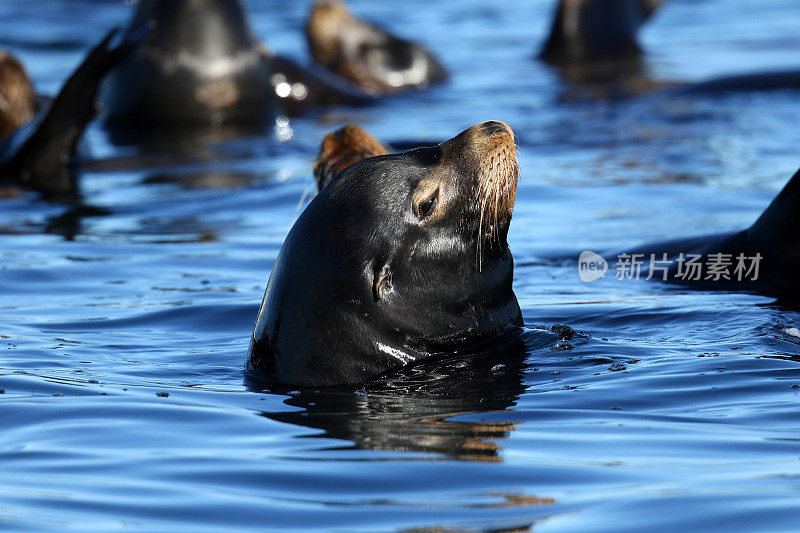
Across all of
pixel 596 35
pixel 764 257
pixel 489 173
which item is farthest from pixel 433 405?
pixel 596 35

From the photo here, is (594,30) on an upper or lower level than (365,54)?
upper

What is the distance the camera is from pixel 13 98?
13211mm

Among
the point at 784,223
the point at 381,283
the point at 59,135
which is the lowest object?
the point at 381,283

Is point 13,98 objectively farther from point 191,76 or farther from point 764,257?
point 764,257

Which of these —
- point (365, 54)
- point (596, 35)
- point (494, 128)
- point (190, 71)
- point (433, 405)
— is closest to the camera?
point (433, 405)

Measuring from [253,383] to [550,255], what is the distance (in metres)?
3.36

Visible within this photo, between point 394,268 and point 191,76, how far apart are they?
29.3ft

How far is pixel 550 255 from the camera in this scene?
8.57 m

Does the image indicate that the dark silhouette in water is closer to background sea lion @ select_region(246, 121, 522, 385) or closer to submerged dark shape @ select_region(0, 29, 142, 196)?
submerged dark shape @ select_region(0, 29, 142, 196)

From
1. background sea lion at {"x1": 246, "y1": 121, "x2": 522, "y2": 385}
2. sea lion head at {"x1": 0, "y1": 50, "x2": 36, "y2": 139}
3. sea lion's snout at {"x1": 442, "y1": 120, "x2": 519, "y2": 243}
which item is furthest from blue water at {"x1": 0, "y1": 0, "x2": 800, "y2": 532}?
sea lion head at {"x1": 0, "y1": 50, "x2": 36, "y2": 139}

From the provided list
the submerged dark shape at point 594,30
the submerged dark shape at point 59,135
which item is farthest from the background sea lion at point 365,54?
the submerged dark shape at point 59,135

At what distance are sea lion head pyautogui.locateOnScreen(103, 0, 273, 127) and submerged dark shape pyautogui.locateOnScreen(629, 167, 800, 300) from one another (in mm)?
7545

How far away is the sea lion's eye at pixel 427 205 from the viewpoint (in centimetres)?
571

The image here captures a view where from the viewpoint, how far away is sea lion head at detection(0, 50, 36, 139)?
42.9 ft
